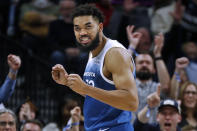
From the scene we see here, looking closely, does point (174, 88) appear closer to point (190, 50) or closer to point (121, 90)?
point (190, 50)

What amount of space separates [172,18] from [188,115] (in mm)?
2514

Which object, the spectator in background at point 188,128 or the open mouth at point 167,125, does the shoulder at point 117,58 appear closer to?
the open mouth at point 167,125

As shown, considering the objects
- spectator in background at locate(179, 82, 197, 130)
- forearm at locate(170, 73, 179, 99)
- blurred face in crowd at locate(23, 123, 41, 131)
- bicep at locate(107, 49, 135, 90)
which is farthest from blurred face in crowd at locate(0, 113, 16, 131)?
spectator in background at locate(179, 82, 197, 130)

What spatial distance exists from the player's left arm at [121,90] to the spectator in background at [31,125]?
106 inches

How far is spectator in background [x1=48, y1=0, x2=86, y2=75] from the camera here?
9.58 metres

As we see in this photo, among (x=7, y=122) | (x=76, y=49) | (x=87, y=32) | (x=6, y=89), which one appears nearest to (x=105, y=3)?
(x=76, y=49)

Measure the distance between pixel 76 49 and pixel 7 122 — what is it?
319cm

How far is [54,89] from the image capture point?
9688 millimetres

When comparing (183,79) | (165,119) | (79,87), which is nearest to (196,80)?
(183,79)

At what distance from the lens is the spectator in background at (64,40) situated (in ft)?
31.4

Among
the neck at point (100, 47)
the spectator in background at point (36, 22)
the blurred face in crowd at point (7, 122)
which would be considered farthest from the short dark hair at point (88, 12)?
the spectator in background at point (36, 22)

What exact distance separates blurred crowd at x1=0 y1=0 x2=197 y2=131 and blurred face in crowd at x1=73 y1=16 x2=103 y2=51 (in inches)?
113

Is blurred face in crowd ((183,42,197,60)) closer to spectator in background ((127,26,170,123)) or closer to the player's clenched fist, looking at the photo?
spectator in background ((127,26,170,123))

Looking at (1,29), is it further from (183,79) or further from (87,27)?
(87,27)
